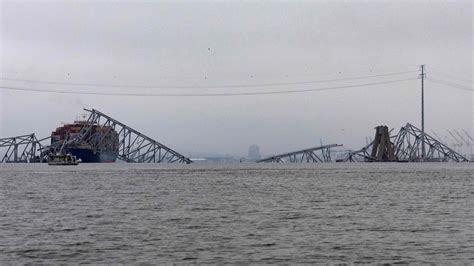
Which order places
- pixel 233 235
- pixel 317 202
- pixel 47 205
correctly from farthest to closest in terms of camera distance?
pixel 317 202 → pixel 47 205 → pixel 233 235

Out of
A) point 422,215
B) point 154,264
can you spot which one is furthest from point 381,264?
point 422,215

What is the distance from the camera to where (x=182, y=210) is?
50.9 meters

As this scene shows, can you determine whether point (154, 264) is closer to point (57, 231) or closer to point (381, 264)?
point (381, 264)

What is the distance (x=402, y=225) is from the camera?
40.5m

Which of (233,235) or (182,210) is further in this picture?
(182,210)

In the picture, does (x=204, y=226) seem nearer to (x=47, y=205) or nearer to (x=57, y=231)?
(x=57, y=231)

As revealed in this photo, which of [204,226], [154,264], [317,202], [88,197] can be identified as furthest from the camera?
[88,197]

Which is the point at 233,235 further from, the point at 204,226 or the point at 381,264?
the point at 381,264

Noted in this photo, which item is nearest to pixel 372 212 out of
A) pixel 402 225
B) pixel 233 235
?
pixel 402 225

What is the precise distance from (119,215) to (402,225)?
58.4 ft

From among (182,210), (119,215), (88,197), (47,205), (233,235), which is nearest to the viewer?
(233,235)

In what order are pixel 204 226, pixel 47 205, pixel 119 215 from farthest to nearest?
1. pixel 47 205
2. pixel 119 215
3. pixel 204 226

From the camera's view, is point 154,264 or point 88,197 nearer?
point 154,264

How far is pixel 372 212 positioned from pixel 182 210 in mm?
13180
